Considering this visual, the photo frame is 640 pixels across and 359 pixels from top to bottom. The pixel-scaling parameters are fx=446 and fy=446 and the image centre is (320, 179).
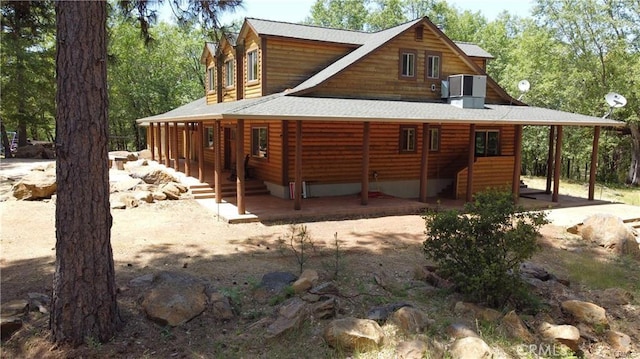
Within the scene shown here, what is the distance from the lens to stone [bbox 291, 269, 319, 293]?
5879 mm

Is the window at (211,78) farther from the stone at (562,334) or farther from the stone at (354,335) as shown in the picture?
the stone at (562,334)

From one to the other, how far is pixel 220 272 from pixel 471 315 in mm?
3695

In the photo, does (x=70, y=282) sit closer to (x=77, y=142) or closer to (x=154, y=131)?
(x=77, y=142)

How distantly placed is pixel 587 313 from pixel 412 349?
2679 mm

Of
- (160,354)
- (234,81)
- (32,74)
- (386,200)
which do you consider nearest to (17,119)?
(32,74)

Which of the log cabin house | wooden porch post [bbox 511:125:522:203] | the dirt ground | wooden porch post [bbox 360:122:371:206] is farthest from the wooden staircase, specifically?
wooden porch post [bbox 511:125:522:203]

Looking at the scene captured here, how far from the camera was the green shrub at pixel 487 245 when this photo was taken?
216 inches

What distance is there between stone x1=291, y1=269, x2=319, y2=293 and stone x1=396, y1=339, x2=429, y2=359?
153cm

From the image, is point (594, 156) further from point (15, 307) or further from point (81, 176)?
point (15, 307)

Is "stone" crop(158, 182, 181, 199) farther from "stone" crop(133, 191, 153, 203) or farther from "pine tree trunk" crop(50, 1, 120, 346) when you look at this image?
"pine tree trunk" crop(50, 1, 120, 346)

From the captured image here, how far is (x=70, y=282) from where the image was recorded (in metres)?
4.68

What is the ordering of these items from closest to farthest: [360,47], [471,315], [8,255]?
[471,315] < [8,255] < [360,47]

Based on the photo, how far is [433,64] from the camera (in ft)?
52.5

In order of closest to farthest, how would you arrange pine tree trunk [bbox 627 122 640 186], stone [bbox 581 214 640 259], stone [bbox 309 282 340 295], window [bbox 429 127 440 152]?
stone [bbox 309 282 340 295] → stone [bbox 581 214 640 259] → window [bbox 429 127 440 152] → pine tree trunk [bbox 627 122 640 186]
